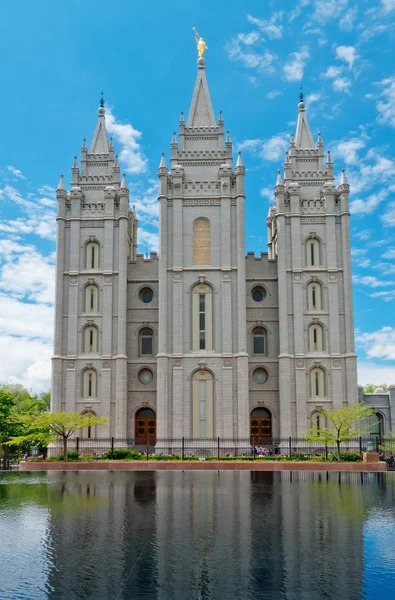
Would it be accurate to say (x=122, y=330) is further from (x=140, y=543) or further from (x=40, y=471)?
(x=140, y=543)

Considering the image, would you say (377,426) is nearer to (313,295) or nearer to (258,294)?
(313,295)

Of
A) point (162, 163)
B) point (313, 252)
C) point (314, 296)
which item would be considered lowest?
point (314, 296)

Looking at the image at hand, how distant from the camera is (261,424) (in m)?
48.2

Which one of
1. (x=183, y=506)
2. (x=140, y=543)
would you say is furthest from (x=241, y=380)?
(x=140, y=543)

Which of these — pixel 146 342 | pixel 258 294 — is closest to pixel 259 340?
pixel 258 294

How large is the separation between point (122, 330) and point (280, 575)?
124ft

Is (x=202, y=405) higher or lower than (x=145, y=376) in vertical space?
lower

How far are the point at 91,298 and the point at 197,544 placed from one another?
37274mm

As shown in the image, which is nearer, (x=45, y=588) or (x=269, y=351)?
(x=45, y=588)

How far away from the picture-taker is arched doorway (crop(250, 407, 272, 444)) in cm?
4788

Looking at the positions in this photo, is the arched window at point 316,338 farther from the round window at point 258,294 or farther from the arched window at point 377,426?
the arched window at point 377,426

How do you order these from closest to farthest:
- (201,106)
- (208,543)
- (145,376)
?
1. (208,543)
2. (145,376)
3. (201,106)

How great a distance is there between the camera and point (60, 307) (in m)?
49.1

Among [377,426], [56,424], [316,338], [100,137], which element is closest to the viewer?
[56,424]
